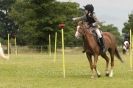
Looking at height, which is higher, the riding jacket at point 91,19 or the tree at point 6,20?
the riding jacket at point 91,19

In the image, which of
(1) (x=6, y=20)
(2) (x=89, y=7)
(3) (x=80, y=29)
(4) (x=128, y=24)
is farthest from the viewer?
(1) (x=6, y=20)

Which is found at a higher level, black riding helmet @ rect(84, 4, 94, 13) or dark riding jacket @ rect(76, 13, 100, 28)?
black riding helmet @ rect(84, 4, 94, 13)

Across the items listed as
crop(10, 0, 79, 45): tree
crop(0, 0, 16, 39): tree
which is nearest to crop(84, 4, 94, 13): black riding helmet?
crop(10, 0, 79, 45): tree

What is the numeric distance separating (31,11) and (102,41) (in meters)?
58.0

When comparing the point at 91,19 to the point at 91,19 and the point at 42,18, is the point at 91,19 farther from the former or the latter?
the point at 42,18

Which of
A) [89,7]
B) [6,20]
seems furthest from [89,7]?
[6,20]

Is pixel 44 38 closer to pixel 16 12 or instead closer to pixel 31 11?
pixel 31 11

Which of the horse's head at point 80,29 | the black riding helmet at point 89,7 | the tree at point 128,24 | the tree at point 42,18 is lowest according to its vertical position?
the tree at point 128,24

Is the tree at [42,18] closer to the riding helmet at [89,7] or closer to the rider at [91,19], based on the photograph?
the rider at [91,19]

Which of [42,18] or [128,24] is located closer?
[42,18]

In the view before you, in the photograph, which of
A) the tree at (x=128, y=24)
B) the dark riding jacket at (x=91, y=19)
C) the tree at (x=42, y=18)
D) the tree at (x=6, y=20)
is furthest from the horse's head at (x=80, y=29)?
the tree at (x=6, y=20)

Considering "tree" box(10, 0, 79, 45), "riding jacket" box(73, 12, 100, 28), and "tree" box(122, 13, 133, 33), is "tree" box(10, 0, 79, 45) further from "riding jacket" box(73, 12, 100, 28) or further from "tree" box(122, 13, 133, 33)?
"riding jacket" box(73, 12, 100, 28)

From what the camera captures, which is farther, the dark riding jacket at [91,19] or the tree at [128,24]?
the tree at [128,24]

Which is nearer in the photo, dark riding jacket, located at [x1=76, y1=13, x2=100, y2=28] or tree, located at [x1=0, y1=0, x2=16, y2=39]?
dark riding jacket, located at [x1=76, y1=13, x2=100, y2=28]
